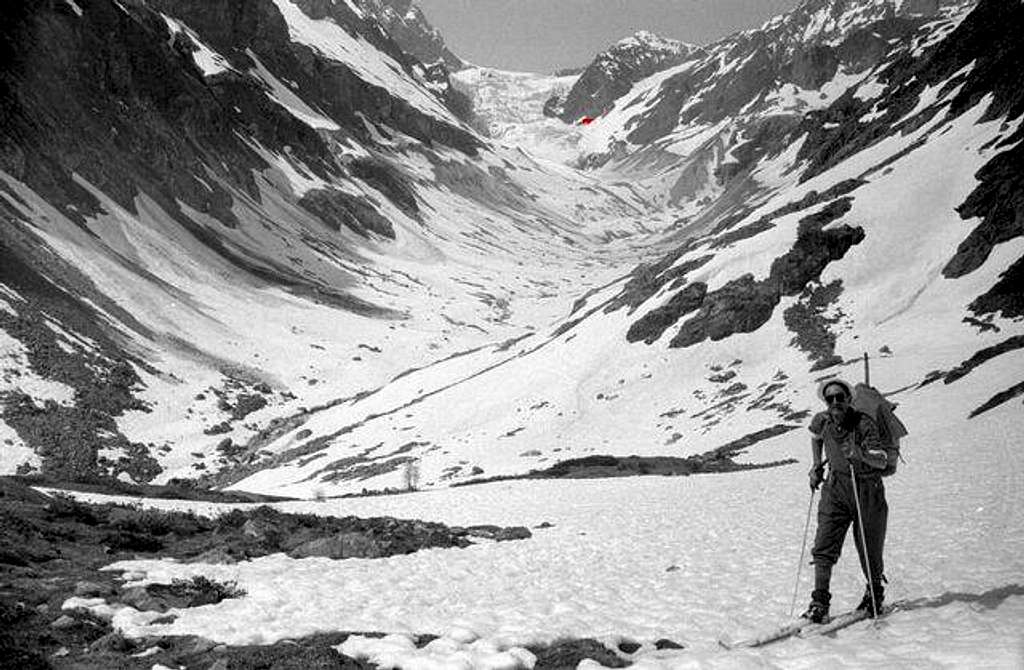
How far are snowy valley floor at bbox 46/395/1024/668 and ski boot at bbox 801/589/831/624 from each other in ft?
1.56

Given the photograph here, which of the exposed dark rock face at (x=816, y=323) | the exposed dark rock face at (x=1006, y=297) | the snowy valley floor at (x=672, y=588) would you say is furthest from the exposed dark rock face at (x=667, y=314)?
Answer: the snowy valley floor at (x=672, y=588)

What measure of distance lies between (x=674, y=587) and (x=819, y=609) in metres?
3.49

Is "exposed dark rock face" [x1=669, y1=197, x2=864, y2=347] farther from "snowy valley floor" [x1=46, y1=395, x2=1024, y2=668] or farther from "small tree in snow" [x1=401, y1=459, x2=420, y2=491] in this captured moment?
"snowy valley floor" [x1=46, y1=395, x2=1024, y2=668]

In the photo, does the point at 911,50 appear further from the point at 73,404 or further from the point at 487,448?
the point at 73,404

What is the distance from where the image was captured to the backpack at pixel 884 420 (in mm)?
8805

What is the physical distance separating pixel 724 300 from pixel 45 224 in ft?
258

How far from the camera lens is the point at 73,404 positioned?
58.2 m

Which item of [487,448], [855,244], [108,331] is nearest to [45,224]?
[108,331]

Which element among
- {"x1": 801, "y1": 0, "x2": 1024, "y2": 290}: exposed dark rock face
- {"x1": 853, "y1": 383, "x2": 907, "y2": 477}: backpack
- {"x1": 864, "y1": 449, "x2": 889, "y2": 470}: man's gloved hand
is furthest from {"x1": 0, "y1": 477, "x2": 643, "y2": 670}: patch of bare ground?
{"x1": 801, "y1": 0, "x2": 1024, "y2": 290}: exposed dark rock face

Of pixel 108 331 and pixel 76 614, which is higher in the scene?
pixel 108 331

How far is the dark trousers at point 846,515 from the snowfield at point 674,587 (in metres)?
0.87

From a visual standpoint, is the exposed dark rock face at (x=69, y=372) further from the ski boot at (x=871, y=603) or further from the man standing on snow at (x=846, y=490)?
the ski boot at (x=871, y=603)

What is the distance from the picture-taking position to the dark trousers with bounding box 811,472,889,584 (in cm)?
885

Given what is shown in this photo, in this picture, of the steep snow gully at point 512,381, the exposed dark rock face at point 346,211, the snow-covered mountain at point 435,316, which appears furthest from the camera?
the exposed dark rock face at point 346,211
